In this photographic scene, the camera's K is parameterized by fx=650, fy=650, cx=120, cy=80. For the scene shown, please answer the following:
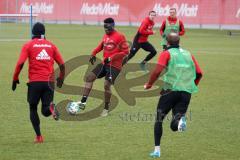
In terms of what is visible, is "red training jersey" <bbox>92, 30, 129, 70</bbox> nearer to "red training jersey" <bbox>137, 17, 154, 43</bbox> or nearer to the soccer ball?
the soccer ball

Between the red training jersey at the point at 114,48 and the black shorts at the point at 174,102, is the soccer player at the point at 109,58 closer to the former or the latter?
the red training jersey at the point at 114,48

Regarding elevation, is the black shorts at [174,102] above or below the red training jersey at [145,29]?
above

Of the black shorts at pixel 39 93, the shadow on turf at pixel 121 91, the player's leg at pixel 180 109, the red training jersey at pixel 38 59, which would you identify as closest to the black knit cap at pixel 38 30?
the red training jersey at pixel 38 59

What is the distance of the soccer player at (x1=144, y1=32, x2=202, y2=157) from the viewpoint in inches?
392

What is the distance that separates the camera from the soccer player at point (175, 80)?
9.95m

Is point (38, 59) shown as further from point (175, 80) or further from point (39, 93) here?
point (175, 80)

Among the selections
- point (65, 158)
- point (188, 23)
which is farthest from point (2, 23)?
point (65, 158)

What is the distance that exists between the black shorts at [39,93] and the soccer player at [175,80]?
1984 millimetres

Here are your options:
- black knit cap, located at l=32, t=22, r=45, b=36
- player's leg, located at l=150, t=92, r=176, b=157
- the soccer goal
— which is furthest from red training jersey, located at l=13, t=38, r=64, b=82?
the soccer goal

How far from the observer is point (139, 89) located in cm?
1878

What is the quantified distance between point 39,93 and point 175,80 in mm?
2479

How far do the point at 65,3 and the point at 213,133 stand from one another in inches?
2056

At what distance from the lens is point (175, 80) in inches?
394

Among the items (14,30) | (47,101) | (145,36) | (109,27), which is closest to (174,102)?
(47,101)
